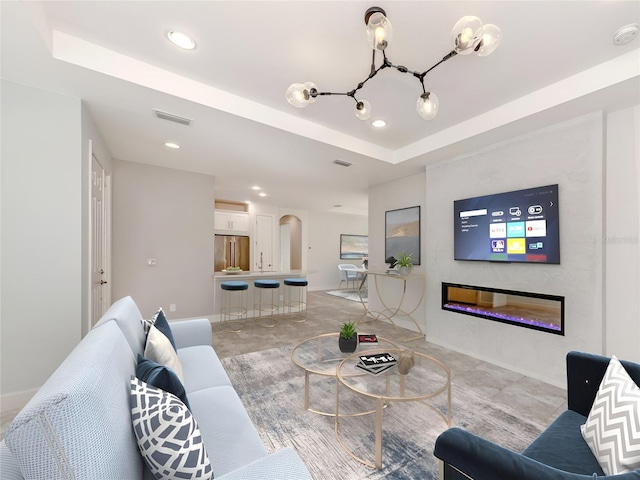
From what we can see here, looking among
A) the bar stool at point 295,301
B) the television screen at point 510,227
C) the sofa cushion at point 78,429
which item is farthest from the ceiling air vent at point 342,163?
the sofa cushion at point 78,429

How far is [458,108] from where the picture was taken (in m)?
2.89

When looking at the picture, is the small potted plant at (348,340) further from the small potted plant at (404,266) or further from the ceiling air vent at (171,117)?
the ceiling air vent at (171,117)

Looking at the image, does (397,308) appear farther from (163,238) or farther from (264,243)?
(264,243)

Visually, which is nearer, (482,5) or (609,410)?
(609,410)

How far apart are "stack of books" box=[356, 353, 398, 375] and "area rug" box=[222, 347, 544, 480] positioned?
1.44 ft

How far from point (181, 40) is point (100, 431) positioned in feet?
7.64

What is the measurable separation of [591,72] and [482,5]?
4.35 ft

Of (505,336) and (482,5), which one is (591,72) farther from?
(505,336)

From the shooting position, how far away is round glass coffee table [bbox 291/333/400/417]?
2.09 meters

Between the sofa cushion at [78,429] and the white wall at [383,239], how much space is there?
4086 millimetres

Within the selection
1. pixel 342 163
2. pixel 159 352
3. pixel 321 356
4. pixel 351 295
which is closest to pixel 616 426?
pixel 321 356

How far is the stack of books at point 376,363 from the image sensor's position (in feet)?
6.29

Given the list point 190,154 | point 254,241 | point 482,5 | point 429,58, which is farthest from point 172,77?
point 254,241

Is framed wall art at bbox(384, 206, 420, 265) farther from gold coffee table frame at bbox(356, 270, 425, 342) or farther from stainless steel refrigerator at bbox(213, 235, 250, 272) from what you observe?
stainless steel refrigerator at bbox(213, 235, 250, 272)
